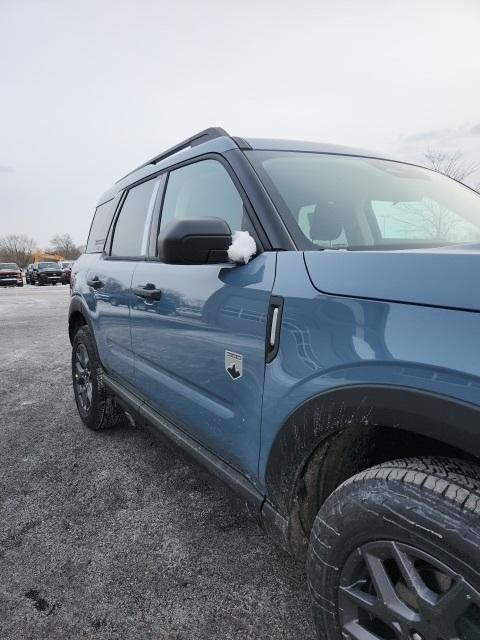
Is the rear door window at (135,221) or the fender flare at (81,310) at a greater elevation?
the rear door window at (135,221)

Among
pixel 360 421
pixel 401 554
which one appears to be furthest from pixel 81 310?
pixel 401 554

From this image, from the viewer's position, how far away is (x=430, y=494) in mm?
1072

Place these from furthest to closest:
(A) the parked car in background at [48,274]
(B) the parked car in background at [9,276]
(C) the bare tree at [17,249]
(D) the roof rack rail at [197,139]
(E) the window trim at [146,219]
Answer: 1. (C) the bare tree at [17,249]
2. (A) the parked car in background at [48,274]
3. (B) the parked car in background at [9,276]
4. (E) the window trim at [146,219]
5. (D) the roof rack rail at [197,139]

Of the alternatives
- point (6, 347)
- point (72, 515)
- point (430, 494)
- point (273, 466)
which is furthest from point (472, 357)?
point (6, 347)

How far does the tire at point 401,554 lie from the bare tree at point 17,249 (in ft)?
297

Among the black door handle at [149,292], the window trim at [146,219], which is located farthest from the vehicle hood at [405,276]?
the window trim at [146,219]

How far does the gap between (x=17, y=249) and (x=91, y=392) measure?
101m

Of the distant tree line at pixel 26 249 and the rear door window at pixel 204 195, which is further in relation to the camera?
the distant tree line at pixel 26 249

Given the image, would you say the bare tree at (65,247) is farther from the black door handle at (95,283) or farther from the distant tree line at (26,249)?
the black door handle at (95,283)

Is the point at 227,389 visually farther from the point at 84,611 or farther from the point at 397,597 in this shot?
the point at 84,611

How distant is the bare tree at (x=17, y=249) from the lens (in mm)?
85438

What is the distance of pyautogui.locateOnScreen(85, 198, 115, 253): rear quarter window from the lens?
3639 mm

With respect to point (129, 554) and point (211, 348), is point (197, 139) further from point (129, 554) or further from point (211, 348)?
point (129, 554)

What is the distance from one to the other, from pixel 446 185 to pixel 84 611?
2.54 m
